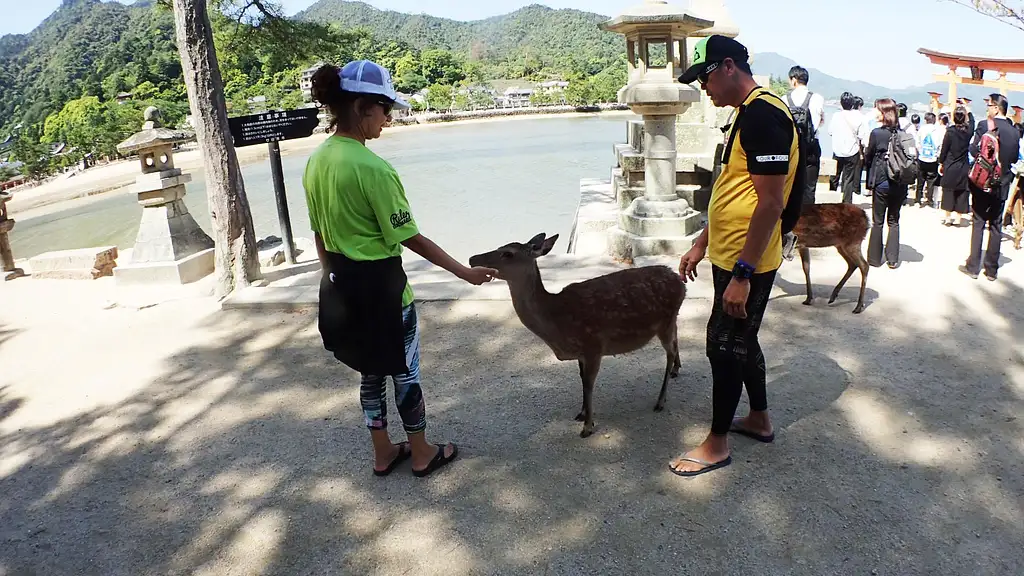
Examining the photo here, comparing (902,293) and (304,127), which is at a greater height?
(304,127)

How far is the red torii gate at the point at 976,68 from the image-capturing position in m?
13.6

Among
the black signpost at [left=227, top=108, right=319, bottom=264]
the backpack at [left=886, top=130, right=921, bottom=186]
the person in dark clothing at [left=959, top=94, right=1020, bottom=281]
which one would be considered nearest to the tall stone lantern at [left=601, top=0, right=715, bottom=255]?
the backpack at [left=886, top=130, right=921, bottom=186]

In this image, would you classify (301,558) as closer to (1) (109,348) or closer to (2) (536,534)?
(2) (536,534)

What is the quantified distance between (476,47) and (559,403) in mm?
178411

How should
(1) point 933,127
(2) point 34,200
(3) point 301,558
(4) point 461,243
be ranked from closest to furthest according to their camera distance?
(3) point 301,558
(1) point 933,127
(4) point 461,243
(2) point 34,200

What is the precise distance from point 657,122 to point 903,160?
7.71 feet

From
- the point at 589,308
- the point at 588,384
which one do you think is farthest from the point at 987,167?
the point at 588,384

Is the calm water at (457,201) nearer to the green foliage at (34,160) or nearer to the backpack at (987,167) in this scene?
the backpack at (987,167)

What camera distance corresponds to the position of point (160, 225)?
27.5 ft

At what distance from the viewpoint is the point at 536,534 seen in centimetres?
267

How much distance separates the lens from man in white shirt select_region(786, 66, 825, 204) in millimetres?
6480

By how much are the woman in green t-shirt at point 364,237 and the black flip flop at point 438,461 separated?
1.22ft

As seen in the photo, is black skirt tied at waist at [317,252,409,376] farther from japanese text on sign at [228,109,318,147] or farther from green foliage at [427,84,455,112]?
green foliage at [427,84,455,112]

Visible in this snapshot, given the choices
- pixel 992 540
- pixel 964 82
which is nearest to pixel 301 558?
pixel 992 540
